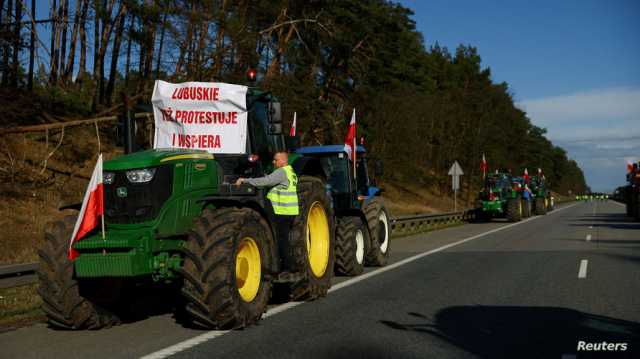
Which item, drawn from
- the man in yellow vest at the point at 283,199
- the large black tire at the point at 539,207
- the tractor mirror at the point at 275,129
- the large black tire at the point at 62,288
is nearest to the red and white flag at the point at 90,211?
the large black tire at the point at 62,288

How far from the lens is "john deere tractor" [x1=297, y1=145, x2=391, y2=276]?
1276 centimetres

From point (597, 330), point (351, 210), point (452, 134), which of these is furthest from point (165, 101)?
point (452, 134)

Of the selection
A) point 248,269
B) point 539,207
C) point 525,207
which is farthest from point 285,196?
point 539,207

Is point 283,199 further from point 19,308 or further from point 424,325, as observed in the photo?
point 19,308

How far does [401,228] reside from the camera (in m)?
27.3

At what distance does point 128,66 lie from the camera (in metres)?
27.8

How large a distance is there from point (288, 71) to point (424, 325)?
25631 millimetres

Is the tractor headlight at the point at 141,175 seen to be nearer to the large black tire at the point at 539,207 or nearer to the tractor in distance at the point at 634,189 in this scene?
the tractor in distance at the point at 634,189

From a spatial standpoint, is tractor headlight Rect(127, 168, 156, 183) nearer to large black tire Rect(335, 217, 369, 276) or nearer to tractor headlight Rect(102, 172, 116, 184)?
tractor headlight Rect(102, 172, 116, 184)

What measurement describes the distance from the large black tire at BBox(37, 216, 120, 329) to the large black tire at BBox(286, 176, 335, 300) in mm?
2571

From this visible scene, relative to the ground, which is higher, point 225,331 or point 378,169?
point 378,169

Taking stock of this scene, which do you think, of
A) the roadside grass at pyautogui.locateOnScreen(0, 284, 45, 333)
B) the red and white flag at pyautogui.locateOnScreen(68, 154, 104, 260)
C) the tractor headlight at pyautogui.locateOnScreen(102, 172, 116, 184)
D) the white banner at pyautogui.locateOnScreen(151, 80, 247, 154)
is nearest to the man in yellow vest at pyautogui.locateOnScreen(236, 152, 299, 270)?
the white banner at pyautogui.locateOnScreen(151, 80, 247, 154)

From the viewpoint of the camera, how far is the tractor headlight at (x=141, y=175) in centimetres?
804

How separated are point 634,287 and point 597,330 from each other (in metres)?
3.68
